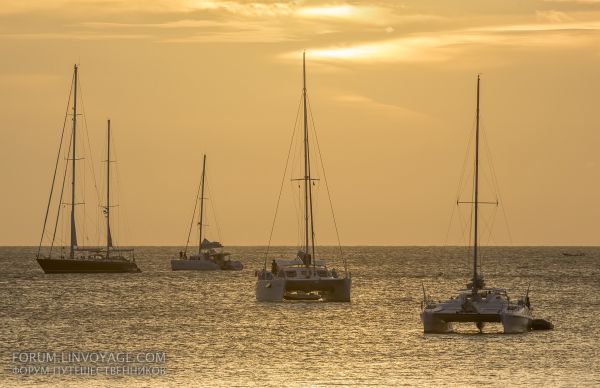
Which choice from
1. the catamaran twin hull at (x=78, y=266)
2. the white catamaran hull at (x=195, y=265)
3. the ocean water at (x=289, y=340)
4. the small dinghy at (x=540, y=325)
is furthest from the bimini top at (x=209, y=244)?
the small dinghy at (x=540, y=325)

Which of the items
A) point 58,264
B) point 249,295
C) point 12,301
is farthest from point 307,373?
point 58,264

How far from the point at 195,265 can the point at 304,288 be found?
286ft

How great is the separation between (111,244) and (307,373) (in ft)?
331

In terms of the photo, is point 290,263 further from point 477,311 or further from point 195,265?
point 195,265

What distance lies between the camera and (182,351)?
69188mm

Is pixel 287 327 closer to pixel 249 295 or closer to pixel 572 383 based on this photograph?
pixel 572 383

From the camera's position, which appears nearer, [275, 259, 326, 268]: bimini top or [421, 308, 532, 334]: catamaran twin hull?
[421, 308, 532, 334]: catamaran twin hull

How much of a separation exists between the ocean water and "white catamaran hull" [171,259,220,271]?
58.2 metres

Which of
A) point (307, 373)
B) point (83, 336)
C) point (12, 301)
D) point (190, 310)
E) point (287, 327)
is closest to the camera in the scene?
point (307, 373)

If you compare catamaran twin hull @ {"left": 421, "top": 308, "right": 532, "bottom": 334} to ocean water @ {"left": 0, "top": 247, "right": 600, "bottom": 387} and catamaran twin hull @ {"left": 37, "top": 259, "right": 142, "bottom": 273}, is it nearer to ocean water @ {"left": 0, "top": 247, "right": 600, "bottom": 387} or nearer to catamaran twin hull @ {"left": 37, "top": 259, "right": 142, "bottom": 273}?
ocean water @ {"left": 0, "top": 247, "right": 600, "bottom": 387}

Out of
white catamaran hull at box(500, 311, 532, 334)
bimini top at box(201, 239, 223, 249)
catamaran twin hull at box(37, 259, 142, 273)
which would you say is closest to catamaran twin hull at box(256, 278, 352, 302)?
white catamaran hull at box(500, 311, 532, 334)

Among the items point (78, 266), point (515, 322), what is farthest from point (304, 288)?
point (78, 266)

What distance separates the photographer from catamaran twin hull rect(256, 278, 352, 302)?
10406 cm

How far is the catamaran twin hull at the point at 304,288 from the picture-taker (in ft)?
341
